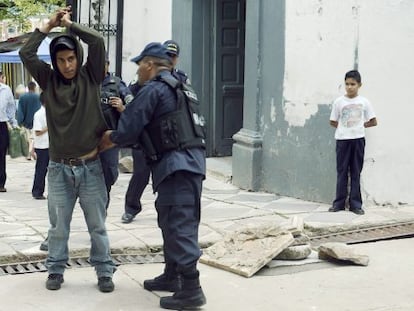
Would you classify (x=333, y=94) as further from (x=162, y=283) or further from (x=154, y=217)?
(x=162, y=283)

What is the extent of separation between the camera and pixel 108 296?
558 centimetres

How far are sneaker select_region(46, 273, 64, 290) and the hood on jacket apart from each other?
1403 mm

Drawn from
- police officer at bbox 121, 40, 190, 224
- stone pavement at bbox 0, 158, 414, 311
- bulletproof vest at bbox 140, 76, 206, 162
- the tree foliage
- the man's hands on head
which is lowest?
stone pavement at bbox 0, 158, 414, 311

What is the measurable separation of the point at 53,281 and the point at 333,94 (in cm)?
430

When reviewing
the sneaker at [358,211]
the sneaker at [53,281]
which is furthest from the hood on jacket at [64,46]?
the sneaker at [358,211]

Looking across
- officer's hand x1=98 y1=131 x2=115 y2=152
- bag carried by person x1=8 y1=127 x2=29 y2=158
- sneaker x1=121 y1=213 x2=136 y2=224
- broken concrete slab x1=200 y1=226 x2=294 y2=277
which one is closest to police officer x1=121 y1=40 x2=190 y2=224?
sneaker x1=121 y1=213 x2=136 y2=224

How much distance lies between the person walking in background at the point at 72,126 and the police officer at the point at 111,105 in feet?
0.53

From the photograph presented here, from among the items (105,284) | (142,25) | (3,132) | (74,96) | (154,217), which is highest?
(142,25)

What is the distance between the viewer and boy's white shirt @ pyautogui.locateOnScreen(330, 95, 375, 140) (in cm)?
823

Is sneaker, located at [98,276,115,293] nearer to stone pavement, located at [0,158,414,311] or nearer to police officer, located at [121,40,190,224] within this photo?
stone pavement, located at [0,158,414,311]

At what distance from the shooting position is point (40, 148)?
932cm

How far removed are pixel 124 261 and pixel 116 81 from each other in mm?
1488

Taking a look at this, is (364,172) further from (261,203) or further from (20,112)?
(20,112)

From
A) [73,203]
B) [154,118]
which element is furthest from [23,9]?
[154,118]
